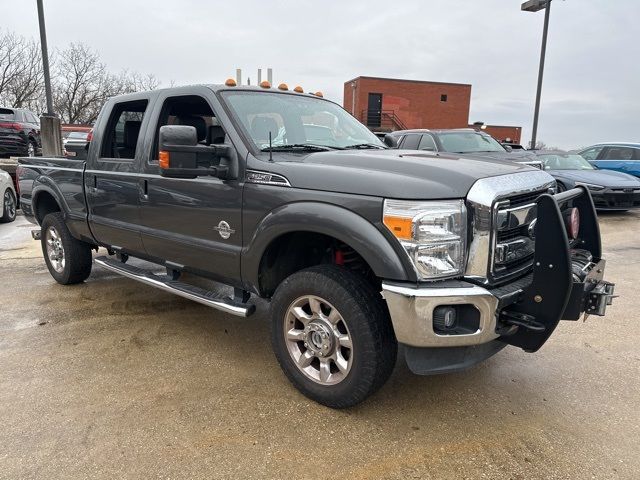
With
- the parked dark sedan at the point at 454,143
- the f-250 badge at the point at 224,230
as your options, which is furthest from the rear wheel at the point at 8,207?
the f-250 badge at the point at 224,230

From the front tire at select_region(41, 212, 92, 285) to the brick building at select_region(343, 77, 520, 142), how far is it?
109ft

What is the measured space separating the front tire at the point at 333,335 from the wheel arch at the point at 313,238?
0.21 meters

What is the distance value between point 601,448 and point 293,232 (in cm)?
207

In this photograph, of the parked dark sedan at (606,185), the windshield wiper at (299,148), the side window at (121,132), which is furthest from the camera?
the parked dark sedan at (606,185)

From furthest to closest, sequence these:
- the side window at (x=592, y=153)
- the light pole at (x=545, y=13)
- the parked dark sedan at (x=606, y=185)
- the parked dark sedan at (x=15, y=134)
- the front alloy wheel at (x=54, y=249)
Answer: the light pole at (x=545, y=13), the parked dark sedan at (x=15, y=134), the side window at (x=592, y=153), the parked dark sedan at (x=606, y=185), the front alloy wheel at (x=54, y=249)

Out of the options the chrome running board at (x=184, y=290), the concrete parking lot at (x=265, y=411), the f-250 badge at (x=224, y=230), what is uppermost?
the f-250 badge at (x=224, y=230)

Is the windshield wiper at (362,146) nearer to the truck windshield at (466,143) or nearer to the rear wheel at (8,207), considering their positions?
the truck windshield at (466,143)

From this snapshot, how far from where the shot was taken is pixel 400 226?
2443 millimetres

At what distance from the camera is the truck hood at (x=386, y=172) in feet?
8.11

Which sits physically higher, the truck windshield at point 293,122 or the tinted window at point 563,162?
the truck windshield at point 293,122

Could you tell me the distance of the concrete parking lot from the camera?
7.97ft

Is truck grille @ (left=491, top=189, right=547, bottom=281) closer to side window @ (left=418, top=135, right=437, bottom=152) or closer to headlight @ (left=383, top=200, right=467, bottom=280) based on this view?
headlight @ (left=383, top=200, right=467, bottom=280)

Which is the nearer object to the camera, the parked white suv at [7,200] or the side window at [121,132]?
the side window at [121,132]

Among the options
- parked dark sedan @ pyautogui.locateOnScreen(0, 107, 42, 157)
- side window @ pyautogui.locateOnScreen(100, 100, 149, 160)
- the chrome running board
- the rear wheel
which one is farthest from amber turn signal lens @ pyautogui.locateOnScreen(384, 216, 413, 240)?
parked dark sedan @ pyautogui.locateOnScreen(0, 107, 42, 157)
